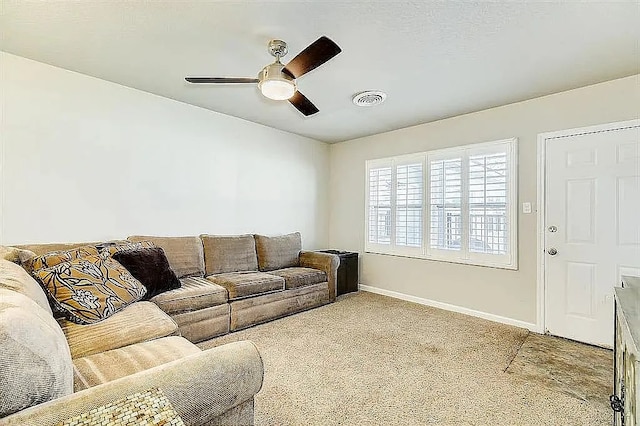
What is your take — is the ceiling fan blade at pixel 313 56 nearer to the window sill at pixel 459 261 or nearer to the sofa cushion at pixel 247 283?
the sofa cushion at pixel 247 283

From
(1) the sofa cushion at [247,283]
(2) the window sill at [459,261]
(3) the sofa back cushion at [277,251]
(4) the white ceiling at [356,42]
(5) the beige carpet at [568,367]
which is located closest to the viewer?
(4) the white ceiling at [356,42]

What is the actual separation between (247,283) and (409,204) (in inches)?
→ 98.7

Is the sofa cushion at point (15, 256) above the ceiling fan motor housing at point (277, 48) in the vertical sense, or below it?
below

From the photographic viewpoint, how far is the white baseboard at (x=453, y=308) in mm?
3504

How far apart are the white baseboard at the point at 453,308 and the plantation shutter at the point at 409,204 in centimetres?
73

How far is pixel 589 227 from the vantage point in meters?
3.11

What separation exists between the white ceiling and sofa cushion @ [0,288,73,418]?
75.9 inches

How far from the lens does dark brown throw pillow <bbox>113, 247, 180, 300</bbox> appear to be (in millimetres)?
2640

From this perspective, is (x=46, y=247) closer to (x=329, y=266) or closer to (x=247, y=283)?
(x=247, y=283)

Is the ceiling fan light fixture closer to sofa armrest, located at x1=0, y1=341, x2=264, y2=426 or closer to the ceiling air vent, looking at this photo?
the ceiling air vent

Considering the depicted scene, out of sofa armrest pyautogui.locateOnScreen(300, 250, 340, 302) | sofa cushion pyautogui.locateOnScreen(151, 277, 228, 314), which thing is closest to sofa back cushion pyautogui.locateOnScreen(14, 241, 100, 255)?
sofa cushion pyautogui.locateOnScreen(151, 277, 228, 314)

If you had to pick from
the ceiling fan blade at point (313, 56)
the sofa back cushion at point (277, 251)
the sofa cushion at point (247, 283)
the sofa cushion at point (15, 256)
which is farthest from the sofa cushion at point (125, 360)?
the sofa back cushion at point (277, 251)

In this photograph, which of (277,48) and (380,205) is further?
(380,205)

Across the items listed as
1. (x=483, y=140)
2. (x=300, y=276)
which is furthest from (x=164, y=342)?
(x=483, y=140)
